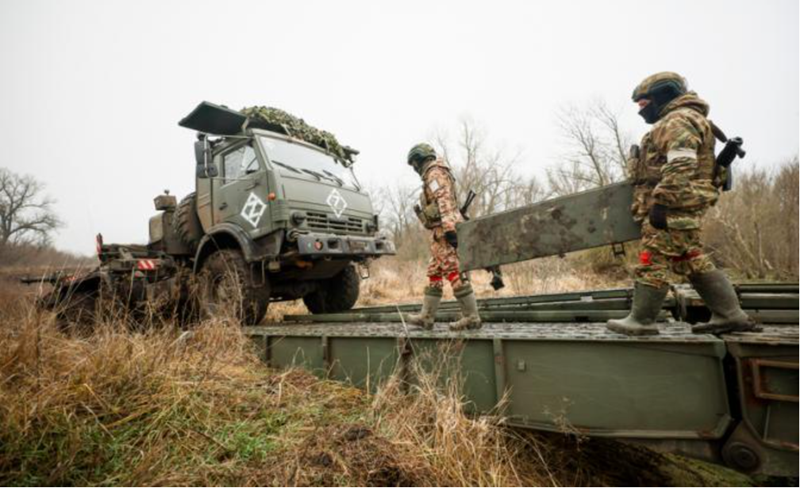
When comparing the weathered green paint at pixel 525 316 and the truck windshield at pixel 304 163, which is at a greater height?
the truck windshield at pixel 304 163

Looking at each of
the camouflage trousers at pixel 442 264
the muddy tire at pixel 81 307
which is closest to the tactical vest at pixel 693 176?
the camouflage trousers at pixel 442 264

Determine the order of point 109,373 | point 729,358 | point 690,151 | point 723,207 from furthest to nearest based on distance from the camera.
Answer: point 723,207 < point 109,373 < point 690,151 < point 729,358

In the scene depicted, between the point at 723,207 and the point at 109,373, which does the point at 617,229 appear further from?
the point at 723,207

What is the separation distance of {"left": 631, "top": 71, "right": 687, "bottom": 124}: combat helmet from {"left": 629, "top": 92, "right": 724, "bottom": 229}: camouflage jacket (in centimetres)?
7

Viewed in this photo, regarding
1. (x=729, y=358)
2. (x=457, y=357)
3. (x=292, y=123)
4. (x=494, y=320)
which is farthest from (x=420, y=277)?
(x=729, y=358)

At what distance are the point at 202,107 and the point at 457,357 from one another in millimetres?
4127

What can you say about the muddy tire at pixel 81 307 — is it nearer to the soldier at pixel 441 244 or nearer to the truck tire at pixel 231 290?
the truck tire at pixel 231 290

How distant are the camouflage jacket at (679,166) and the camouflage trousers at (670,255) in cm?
9

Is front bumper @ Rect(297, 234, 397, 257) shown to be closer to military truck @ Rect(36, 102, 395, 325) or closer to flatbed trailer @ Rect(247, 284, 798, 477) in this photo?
military truck @ Rect(36, 102, 395, 325)

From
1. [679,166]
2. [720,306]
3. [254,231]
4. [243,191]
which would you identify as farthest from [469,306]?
[243,191]

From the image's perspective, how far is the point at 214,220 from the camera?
4.97 metres

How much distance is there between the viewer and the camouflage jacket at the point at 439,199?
10.7 feet

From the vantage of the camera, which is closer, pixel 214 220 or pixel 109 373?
pixel 109 373

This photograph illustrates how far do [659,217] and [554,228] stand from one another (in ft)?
2.07
